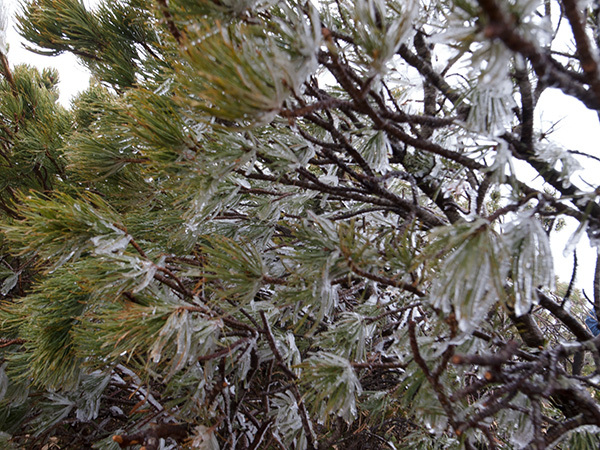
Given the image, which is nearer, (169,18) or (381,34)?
(381,34)

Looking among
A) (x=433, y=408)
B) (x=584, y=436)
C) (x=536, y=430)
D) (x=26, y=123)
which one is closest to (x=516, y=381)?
(x=536, y=430)

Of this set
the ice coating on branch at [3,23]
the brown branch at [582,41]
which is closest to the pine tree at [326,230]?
the brown branch at [582,41]

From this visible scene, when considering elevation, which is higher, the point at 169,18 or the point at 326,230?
the point at 169,18

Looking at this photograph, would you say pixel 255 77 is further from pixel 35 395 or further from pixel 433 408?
pixel 35 395

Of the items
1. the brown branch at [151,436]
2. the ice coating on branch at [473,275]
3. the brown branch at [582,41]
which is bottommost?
the brown branch at [151,436]

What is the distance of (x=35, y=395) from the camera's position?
114 centimetres

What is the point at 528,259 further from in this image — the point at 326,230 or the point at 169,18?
the point at 169,18

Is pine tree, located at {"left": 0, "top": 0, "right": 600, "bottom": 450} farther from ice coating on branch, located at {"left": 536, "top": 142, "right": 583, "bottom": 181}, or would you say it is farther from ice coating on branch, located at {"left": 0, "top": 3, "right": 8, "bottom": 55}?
ice coating on branch, located at {"left": 0, "top": 3, "right": 8, "bottom": 55}

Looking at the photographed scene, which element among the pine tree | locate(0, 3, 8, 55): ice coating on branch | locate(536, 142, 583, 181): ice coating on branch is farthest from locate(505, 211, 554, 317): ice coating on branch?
locate(0, 3, 8, 55): ice coating on branch

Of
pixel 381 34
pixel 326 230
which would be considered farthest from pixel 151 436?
pixel 381 34

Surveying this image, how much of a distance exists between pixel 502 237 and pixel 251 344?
1.75 feet

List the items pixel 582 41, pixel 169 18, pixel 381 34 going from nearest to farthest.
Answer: pixel 582 41 < pixel 381 34 < pixel 169 18

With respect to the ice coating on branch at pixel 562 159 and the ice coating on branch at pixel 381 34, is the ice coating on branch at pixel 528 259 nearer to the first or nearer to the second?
the ice coating on branch at pixel 562 159

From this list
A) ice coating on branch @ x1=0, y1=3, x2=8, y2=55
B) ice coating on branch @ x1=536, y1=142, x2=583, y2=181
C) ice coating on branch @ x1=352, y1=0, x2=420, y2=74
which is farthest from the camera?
ice coating on branch @ x1=0, y1=3, x2=8, y2=55
